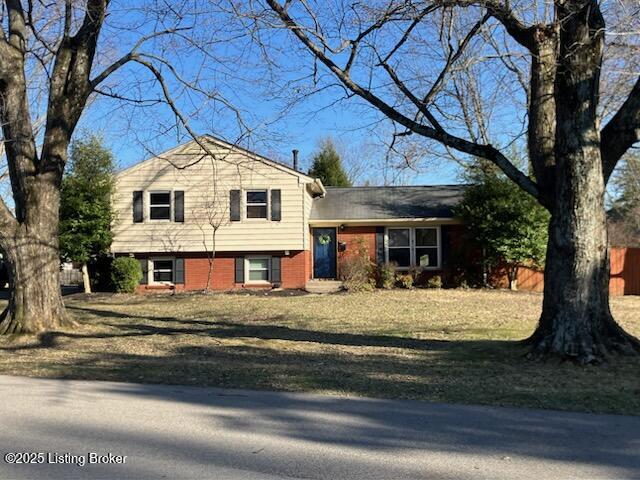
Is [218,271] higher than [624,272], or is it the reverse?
[218,271]

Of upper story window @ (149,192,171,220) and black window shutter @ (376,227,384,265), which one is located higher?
upper story window @ (149,192,171,220)

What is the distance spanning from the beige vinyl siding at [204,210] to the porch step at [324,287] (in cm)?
154

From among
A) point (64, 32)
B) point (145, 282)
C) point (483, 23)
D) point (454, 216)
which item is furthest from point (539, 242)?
point (64, 32)

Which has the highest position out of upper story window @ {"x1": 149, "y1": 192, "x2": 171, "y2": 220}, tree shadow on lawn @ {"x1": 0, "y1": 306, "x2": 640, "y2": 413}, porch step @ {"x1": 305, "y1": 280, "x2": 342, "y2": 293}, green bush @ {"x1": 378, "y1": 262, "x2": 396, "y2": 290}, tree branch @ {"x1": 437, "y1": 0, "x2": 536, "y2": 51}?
tree branch @ {"x1": 437, "y1": 0, "x2": 536, "y2": 51}

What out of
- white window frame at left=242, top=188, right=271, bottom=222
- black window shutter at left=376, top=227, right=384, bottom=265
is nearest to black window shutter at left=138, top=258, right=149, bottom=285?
white window frame at left=242, top=188, right=271, bottom=222

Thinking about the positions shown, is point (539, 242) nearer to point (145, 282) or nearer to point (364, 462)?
point (145, 282)

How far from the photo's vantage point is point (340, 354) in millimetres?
10016

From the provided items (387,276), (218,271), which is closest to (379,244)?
(387,276)

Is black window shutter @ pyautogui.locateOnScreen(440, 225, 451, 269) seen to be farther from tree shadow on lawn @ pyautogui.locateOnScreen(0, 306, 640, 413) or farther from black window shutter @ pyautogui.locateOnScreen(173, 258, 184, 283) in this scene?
tree shadow on lawn @ pyautogui.locateOnScreen(0, 306, 640, 413)

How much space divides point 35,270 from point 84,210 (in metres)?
11.8

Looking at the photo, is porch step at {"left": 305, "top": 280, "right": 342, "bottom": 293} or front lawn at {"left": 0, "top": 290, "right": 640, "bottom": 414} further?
porch step at {"left": 305, "top": 280, "right": 342, "bottom": 293}

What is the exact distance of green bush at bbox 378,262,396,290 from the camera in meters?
23.1

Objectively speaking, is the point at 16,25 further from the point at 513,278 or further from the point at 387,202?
the point at 513,278

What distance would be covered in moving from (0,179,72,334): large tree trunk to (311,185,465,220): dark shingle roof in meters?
13.6
